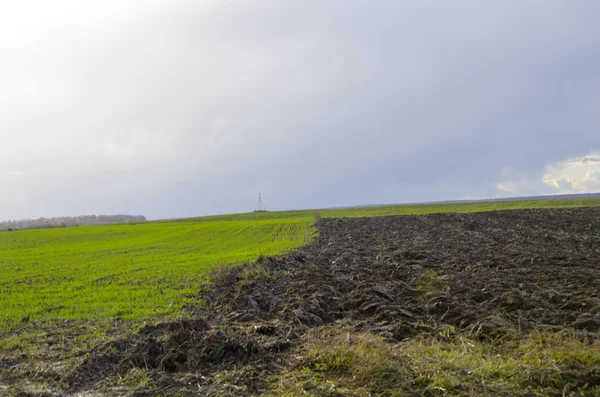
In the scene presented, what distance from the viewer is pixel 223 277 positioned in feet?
51.0

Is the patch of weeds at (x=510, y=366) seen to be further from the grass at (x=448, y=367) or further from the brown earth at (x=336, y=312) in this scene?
the brown earth at (x=336, y=312)

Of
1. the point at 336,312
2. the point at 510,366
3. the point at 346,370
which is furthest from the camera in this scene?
the point at 336,312

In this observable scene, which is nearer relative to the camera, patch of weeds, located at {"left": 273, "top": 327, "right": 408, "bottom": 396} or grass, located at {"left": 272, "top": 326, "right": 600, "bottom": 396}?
grass, located at {"left": 272, "top": 326, "right": 600, "bottom": 396}

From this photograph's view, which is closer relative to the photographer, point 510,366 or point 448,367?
point 510,366

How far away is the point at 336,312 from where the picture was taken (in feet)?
32.1

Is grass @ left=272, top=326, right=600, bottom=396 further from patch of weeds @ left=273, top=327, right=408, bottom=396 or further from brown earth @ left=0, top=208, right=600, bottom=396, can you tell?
brown earth @ left=0, top=208, right=600, bottom=396

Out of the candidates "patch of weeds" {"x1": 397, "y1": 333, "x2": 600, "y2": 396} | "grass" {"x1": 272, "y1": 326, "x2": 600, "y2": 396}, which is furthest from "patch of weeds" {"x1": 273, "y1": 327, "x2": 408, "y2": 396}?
"patch of weeds" {"x1": 397, "y1": 333, "x2": 600, "y2": 396}

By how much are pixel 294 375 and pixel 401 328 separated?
9.04ft

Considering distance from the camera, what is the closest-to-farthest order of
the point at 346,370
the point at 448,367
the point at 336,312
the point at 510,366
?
the point at 510,366
the point at 448,367
the point at 346,370
the point at 336,312

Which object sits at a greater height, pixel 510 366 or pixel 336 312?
pixel 510 366

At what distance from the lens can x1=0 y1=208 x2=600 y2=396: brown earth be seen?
22.0ft

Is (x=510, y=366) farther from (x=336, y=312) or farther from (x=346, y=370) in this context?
(x=336, y=312)

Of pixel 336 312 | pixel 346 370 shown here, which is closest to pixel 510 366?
pixel 346 370

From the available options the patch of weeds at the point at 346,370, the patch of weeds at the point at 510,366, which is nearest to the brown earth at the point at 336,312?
the patch of weeds at the point at 510,366
